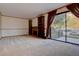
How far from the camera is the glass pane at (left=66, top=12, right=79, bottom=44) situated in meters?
5.04

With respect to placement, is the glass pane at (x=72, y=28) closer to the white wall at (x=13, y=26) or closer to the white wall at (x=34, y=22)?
the white wall at (x=34, y=22)

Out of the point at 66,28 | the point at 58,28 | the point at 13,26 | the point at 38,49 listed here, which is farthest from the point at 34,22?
the point at 38,49

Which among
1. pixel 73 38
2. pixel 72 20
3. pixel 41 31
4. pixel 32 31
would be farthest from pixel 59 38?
pixel 32 31

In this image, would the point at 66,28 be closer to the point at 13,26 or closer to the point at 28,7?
the point at 28,7

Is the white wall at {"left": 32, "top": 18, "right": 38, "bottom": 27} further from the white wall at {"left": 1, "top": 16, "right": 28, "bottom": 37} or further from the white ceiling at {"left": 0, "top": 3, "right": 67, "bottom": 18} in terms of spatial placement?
the white ceiling at {"left": 0, "top": 3, "right": 67, "bottom": 18}

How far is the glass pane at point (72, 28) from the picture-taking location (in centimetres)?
504

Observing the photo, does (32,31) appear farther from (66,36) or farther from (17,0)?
(17,0)

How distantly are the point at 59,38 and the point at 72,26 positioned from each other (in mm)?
1210

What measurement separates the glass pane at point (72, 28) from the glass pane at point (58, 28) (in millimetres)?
373

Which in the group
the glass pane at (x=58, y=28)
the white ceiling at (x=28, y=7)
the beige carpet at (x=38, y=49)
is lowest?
the beige carpet at (x=38, y=49)

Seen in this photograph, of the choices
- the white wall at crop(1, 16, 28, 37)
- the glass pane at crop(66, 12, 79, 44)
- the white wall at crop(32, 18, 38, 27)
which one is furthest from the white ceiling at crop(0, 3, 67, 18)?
the white wall at crop(32, 18, 38, 27)

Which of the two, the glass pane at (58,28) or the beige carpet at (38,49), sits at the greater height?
the glass pane at (58,28)

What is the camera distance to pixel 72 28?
207 inches

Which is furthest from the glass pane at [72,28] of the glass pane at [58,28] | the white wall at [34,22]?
the white wall at [34,22]
